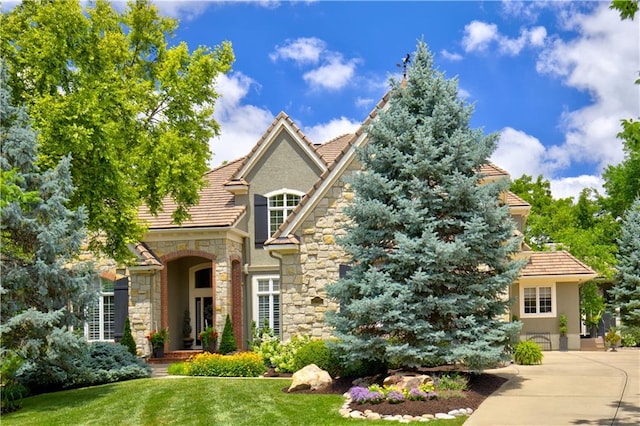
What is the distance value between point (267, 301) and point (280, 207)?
11.6 ft

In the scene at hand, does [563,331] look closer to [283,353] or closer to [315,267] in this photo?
[315,267]

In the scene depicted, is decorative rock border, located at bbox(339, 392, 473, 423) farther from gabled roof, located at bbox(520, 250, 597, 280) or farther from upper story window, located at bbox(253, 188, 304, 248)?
gabled roof, located at bbox(520, 250, 597, 280)

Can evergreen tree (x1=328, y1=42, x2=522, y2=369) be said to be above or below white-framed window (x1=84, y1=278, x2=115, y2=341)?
above

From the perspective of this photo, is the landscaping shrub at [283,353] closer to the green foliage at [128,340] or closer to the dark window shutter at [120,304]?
the green foliage at [128,340]

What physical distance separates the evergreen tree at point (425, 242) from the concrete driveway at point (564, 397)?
1.13m

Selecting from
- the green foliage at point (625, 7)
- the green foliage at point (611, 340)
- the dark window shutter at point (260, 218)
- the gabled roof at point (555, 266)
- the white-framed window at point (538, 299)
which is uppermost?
the green foliage at point (625, 7)

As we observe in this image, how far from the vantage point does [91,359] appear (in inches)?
734

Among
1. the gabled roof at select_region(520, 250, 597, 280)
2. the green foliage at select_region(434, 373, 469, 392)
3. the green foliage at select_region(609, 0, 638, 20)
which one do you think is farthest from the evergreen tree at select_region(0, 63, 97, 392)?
the gabled roof at select_region(520, 250, 597, 280)

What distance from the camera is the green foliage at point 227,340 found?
81.5ft

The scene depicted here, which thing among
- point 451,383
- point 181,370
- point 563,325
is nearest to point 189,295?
point 181,370

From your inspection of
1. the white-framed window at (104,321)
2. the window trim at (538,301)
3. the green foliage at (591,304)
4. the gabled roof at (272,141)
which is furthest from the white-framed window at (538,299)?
the white-framed window at (104,321)

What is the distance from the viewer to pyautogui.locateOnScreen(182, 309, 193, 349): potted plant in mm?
27955

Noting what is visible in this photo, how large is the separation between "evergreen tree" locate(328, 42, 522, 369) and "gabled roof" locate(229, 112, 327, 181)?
428 inches

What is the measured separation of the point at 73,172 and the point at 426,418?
36.8ft
